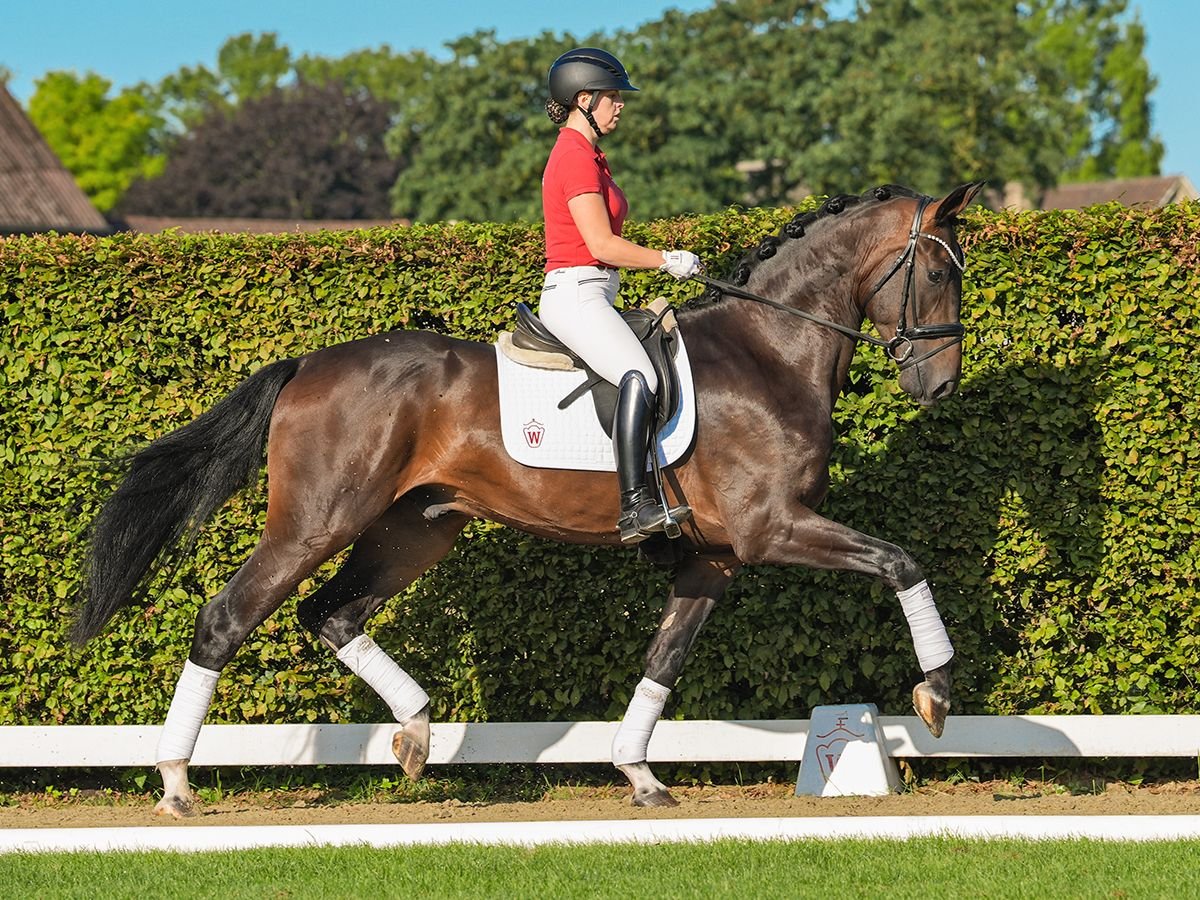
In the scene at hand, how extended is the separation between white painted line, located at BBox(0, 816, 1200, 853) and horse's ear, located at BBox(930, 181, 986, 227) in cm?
266

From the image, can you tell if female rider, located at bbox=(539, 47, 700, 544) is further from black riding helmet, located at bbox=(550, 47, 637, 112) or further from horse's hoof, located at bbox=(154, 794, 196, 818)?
horse's hoof, located at bbox=(154, 794, 196, 818)

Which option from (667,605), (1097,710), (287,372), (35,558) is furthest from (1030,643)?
(35,558)

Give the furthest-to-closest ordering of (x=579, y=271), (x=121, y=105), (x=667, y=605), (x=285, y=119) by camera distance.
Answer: (x=121, y=105)
(x=285, y=119)
(x=667, y=605)
(x=579, y=271)

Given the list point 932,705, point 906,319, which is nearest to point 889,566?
point 932,705

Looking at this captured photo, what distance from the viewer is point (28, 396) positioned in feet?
26.1

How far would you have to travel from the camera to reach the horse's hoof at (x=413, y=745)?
6.81 m

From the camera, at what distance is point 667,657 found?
6.97 metres

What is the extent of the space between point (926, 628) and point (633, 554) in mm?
1958

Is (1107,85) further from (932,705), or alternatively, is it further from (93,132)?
(932,705)

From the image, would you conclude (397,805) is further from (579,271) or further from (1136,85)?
(1136,85)

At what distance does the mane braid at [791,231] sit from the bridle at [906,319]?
0.53 ft

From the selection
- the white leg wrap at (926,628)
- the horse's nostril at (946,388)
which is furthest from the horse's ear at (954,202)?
the white leg wrap at (926,628)

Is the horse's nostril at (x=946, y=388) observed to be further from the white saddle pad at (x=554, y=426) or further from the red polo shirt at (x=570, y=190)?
the red polo shirt at (x=570, y=190)

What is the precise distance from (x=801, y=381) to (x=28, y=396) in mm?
4336
